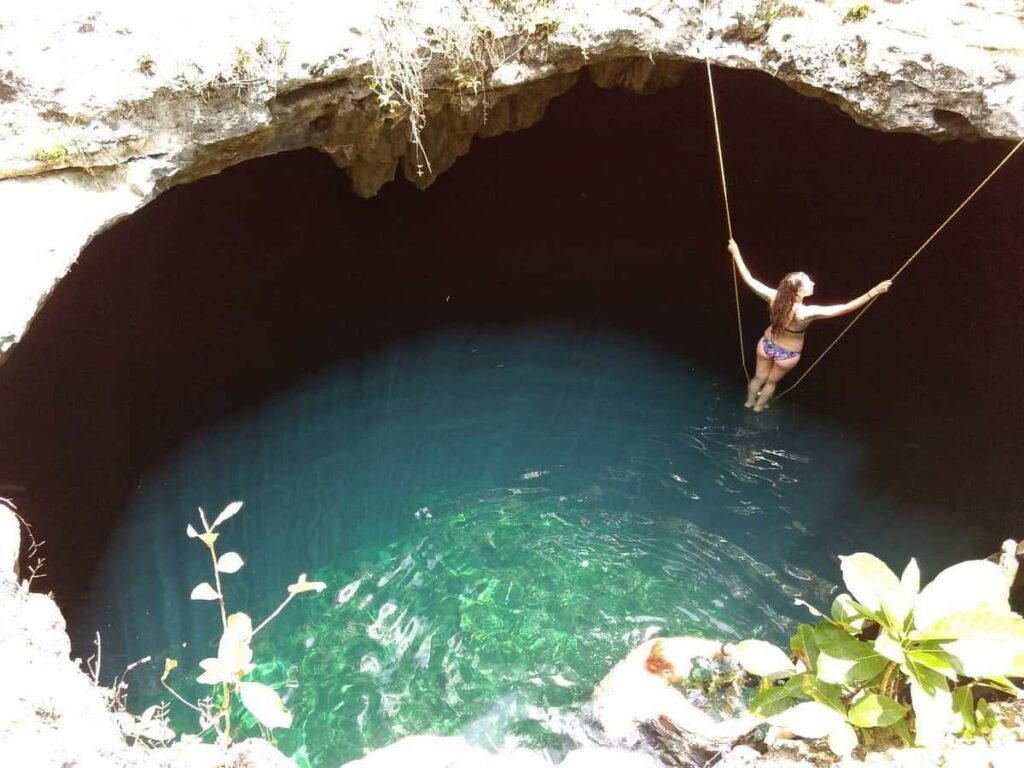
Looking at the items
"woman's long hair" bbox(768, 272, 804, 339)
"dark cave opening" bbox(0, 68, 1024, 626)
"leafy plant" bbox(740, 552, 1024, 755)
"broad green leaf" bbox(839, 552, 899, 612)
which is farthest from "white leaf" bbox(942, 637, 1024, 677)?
"woman's long hair" bbox(768, 272, 804, 339)

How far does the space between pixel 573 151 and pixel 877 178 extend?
317 cm

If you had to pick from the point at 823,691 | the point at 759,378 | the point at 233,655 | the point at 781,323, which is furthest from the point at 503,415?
the point at 233,655

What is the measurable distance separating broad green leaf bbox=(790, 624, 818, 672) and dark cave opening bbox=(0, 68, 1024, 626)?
2311 millimetres

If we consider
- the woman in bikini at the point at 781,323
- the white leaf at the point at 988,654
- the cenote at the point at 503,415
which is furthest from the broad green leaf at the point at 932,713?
the woman in bikini at the point at 781,323

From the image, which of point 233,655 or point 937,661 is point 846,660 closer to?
point 937,661

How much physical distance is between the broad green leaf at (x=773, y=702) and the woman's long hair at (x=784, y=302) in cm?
275

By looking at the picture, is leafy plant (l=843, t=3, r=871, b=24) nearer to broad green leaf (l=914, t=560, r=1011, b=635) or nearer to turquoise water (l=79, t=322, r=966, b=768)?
turquoise water (l=79, t=322, r=966, b=768)

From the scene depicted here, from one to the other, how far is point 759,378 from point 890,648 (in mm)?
3123

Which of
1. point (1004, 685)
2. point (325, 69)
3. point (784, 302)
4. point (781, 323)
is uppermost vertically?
point (325, 69)

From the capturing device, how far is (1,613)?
2.27 metres

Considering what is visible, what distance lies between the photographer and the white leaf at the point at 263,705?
2193mm

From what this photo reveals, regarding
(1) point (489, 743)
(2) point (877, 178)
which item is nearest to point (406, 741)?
(1) point (489, 743)

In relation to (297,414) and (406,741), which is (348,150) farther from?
(406,741)

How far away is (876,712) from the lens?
250cm
